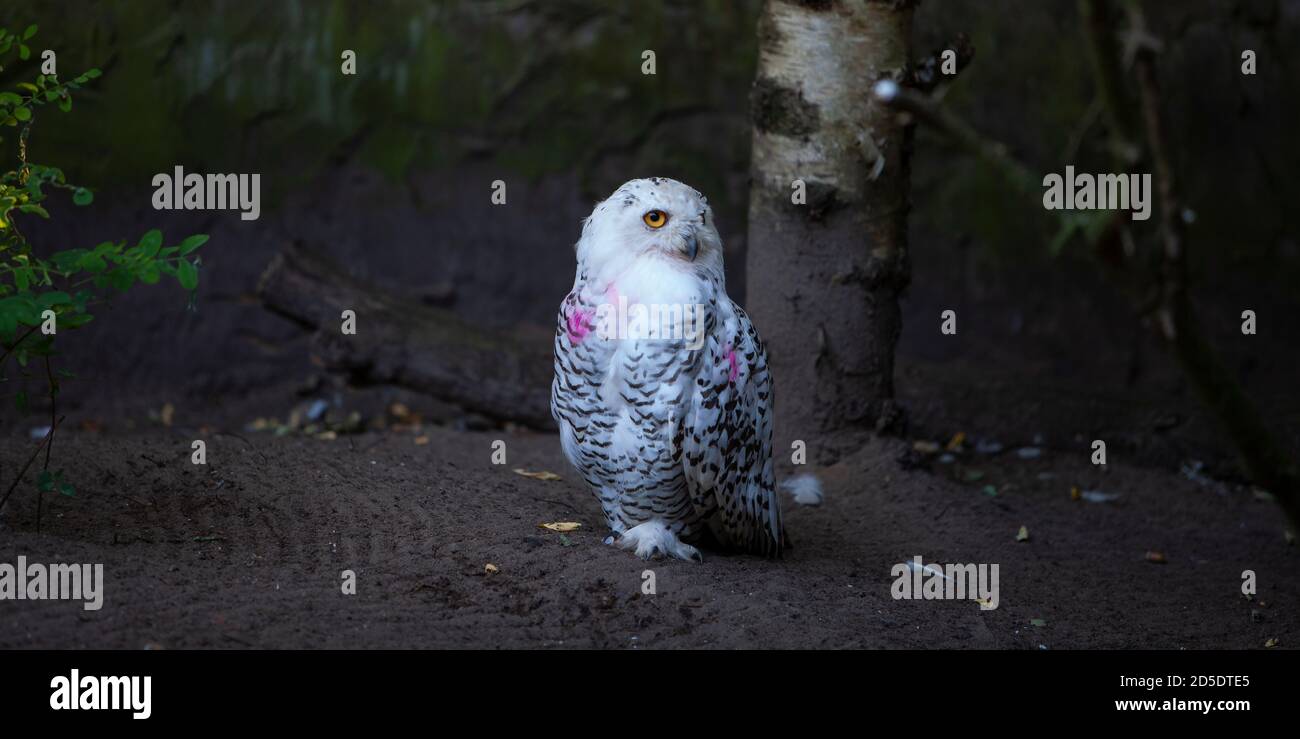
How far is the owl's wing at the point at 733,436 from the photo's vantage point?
4.11m

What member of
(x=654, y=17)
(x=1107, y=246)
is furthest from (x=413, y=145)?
(x=1107, y=246)

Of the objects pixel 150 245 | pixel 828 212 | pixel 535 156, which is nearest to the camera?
pixel 150 245

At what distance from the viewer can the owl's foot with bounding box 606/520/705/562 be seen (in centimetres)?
423

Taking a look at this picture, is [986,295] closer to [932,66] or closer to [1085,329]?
[1085,329]

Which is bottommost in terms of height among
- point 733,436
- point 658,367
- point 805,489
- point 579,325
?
point 805,489

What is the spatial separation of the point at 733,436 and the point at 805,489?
134 cm

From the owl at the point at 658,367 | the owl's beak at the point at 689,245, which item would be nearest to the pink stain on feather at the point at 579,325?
the owl at the point at 658,367

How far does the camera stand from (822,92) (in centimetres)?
545

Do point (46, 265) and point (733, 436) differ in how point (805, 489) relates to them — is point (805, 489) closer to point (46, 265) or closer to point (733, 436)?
point (733, 436)

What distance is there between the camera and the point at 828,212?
5.57m

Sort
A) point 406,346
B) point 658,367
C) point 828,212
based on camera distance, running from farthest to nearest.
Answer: point 406,346 < point 828,212 < point 658,367

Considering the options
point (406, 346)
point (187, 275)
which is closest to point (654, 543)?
point (187, 275)

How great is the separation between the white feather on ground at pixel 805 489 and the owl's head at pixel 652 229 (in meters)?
1.56

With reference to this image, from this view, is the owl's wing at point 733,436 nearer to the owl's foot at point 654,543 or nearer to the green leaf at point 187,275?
the owl's foot at point 654,543
